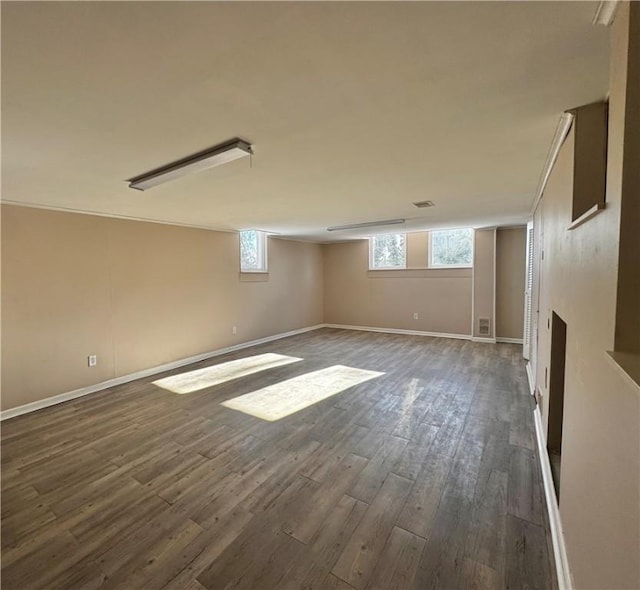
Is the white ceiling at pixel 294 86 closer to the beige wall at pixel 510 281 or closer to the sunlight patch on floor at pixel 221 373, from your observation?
the sunlight patch on floor at pixel 221 373

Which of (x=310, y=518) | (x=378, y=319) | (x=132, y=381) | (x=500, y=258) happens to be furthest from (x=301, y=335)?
(x=310, y=518)

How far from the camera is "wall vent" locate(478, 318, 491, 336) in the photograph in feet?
20.3

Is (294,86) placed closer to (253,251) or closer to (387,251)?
(253,251)

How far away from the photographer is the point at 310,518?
181cm

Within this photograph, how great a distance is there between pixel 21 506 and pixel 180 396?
1744mm

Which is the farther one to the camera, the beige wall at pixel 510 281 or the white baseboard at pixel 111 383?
the beige wall at pixel 510 281

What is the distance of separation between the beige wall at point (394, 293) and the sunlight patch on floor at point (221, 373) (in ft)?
9.82

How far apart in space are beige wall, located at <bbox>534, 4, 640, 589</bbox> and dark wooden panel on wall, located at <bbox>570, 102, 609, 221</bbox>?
98mm

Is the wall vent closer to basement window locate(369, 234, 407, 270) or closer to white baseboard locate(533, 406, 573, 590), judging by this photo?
basement window locate(369, 234, 407, 270)

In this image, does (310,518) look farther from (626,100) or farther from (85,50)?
(85,50)

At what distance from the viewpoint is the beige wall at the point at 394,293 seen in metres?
6.61

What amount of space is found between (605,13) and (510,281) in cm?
588

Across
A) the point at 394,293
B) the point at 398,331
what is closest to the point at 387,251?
the point at 394,293

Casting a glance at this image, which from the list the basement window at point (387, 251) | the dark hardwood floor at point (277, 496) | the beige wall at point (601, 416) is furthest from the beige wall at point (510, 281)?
the beige wall at point (601, 416)
